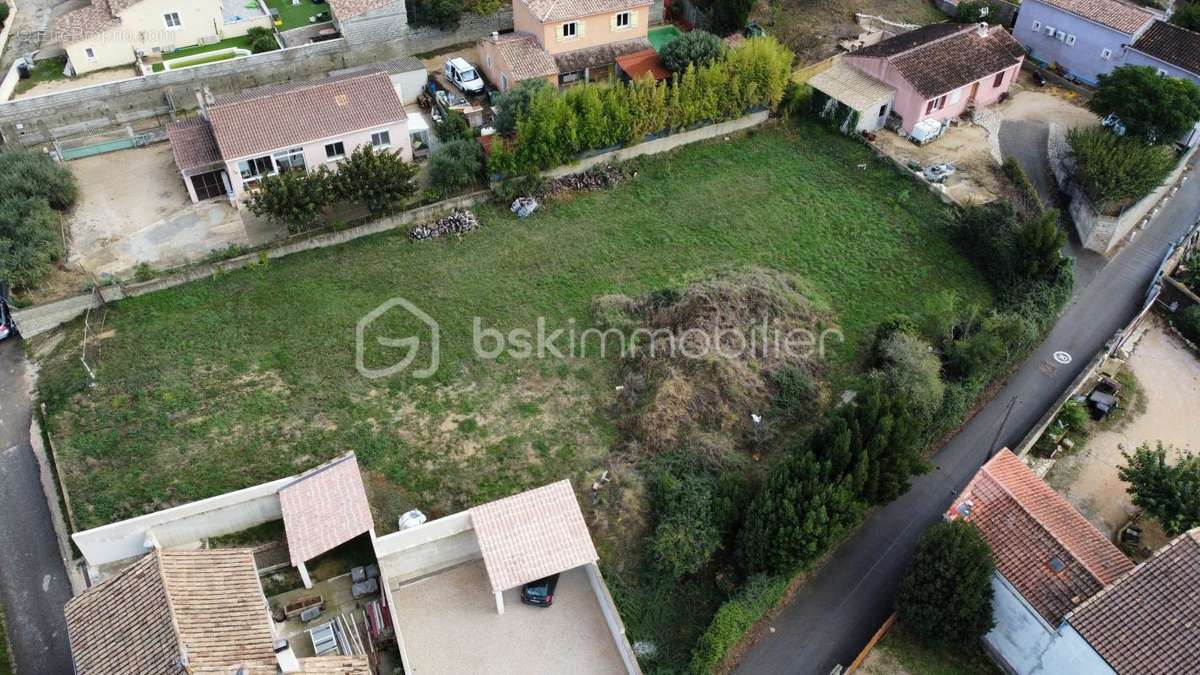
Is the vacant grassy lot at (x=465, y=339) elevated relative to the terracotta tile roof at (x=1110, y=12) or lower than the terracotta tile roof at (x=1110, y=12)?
lower

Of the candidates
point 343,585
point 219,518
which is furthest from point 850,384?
point 219,518

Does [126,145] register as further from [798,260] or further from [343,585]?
[798,260]

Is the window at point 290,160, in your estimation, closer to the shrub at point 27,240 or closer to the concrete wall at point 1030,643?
the shrub at point 27,240

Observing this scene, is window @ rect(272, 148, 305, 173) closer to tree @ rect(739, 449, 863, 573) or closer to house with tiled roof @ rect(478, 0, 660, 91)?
house with tiled roof @ rect(478, 0, 660, 91)

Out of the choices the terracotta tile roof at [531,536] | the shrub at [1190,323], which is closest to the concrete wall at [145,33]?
the terracotta tile roof at [531,536]

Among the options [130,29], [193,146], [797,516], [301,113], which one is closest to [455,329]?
[301,113]

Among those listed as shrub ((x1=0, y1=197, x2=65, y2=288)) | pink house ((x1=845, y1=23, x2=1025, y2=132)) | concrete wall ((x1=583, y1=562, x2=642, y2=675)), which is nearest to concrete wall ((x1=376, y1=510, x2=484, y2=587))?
concrete wall ((x1=583, y1=562, x2=642, y2=675))
